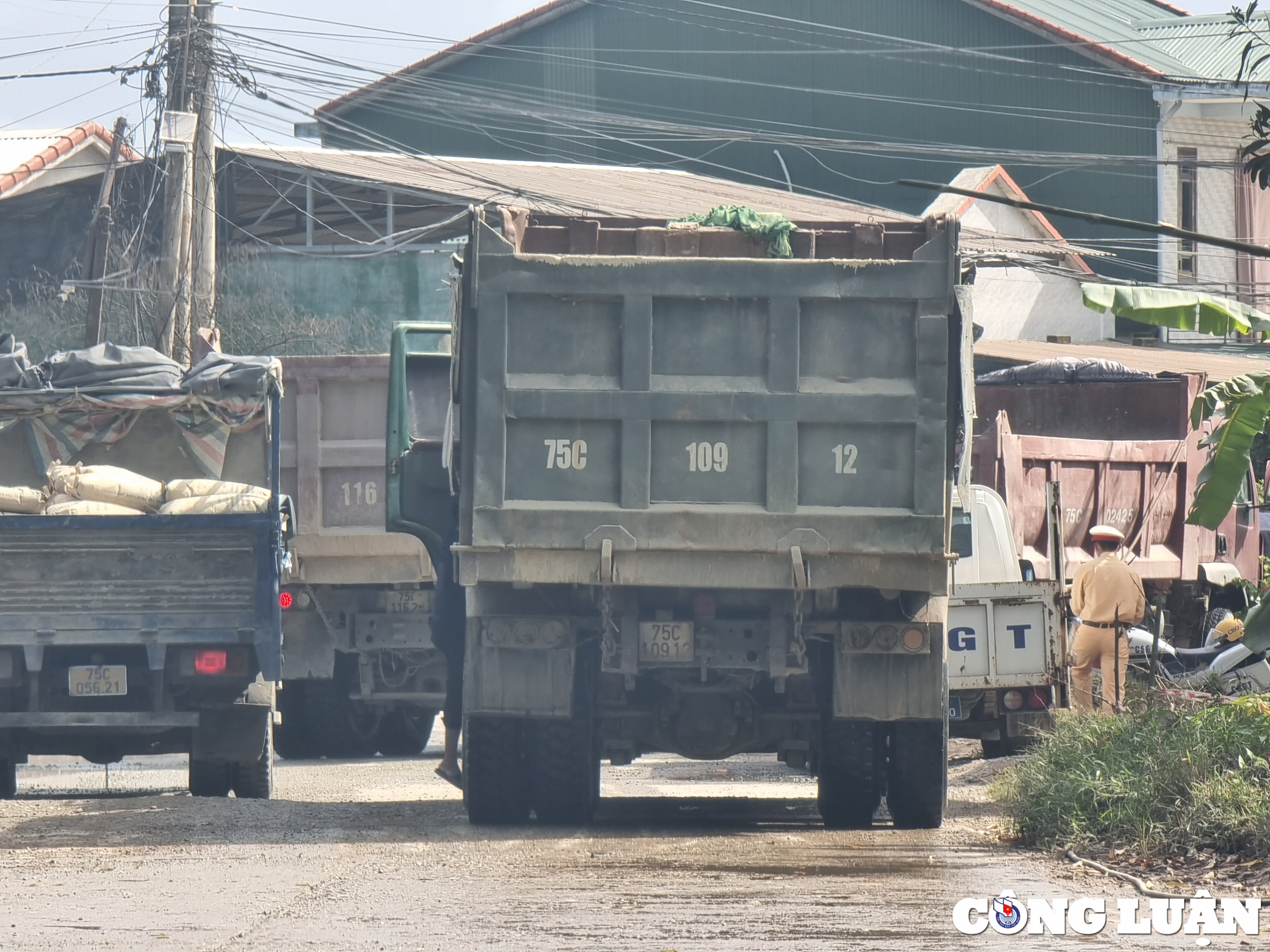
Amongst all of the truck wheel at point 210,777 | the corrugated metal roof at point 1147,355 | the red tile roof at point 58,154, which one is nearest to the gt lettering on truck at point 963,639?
the truck wheel at point 210,777

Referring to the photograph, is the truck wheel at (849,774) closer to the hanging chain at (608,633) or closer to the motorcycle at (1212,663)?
the hanging chain at (608,633)

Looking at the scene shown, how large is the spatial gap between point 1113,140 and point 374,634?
2399cm

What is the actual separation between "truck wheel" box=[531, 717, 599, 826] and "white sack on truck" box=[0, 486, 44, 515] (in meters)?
3.06

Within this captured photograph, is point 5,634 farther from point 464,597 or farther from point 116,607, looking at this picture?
point 464,597

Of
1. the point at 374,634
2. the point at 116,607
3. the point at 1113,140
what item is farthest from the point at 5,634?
the point at 1113,140

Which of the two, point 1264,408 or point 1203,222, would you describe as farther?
point 1203,222

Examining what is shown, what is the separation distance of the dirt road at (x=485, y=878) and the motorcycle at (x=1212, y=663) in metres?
1.54

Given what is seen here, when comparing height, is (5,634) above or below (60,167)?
below

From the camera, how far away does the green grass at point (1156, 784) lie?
756cm

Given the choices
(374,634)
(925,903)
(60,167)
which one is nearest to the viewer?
(925,903)

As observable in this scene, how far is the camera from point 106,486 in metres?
9.92

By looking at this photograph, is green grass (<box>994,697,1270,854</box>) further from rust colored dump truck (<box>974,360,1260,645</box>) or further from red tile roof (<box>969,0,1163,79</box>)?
red tile roof (<box>969,0,1163,79</box>)

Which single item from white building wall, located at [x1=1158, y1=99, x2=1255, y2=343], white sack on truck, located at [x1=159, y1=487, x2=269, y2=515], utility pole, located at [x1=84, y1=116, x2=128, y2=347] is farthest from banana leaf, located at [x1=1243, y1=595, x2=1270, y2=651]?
white building wall, located at [x1=1158, y1=99, x2=1255, y2=343]

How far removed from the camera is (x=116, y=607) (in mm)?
9539
